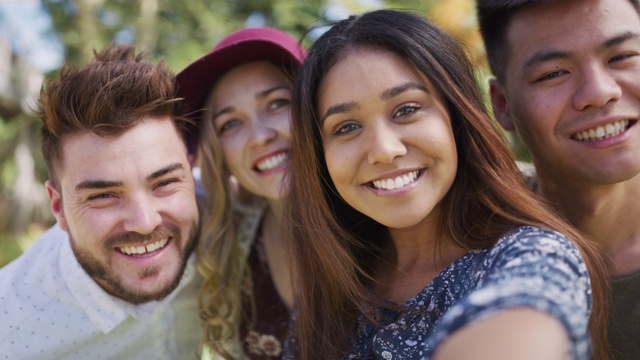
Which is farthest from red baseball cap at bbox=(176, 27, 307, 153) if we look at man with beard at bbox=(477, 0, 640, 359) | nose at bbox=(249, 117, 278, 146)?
man with beard at bbox=(477, 0, 640, 359)

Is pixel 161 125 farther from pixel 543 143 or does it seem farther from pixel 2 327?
pixel 543 143

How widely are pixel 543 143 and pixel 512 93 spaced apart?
9.2 inches

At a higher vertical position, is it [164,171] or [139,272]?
[164,171]

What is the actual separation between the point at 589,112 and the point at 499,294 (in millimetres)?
1228

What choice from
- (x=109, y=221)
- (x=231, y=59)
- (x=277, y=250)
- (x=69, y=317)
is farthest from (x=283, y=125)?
(x=69, y=317)

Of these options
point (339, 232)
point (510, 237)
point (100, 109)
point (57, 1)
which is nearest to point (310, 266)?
point (339, 232)

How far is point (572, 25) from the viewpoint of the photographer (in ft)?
8.23

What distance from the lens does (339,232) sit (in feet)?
8.36

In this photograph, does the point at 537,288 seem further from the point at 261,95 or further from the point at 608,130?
the point at 261,95

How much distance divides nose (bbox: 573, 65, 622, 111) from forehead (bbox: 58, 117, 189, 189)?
5.44ft

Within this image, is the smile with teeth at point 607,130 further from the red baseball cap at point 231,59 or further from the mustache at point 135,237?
the mustache at point 135,237

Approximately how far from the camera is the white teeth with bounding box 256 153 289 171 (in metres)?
3.31

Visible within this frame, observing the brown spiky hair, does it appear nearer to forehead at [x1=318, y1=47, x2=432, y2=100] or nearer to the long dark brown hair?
the long dark brown hair

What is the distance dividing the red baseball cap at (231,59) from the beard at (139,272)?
23.2 inches
